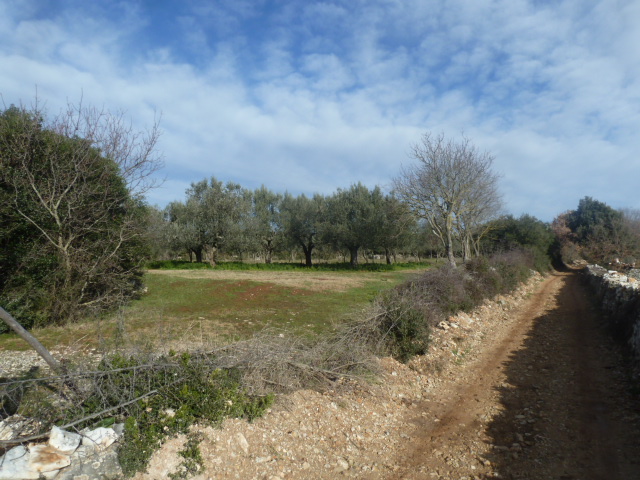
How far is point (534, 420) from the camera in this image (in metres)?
5.26

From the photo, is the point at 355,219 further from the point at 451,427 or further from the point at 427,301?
the point at 451,427

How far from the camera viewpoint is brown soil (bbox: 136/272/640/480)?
4082mm

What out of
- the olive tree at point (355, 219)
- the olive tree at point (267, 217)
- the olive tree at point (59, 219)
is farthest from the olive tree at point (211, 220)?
the olive tree at point (59, 219)

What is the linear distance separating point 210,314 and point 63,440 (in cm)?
829

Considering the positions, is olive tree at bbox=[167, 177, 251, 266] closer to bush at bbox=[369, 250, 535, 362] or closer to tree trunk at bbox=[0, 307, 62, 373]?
bush at bbox=[369, 250, 535, 362]

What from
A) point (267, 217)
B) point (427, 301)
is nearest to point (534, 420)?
point (427, 301)

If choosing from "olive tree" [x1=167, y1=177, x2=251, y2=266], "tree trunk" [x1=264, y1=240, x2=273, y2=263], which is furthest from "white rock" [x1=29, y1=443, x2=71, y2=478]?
"tree trunk" [x1=264, y1=240, x2=273, y2=263]

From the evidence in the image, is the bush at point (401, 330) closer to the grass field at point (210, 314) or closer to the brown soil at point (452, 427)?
the brown soil at point (452, 427)

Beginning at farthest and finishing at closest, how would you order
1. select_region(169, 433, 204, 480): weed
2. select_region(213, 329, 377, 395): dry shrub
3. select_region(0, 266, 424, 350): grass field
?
select_region(0, 266, 424, 350): grass field
select_region(213, 329, 377, 395): dry shrub
select_region(169, 433, 204, 480): weed

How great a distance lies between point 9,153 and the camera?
10672mm

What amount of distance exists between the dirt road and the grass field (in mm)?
3142

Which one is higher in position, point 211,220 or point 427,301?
point 211,220

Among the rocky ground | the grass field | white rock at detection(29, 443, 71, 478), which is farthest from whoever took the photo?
the grass field

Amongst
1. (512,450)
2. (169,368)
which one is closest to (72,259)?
(169,368)
